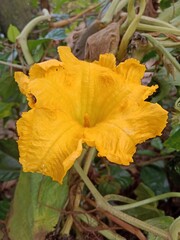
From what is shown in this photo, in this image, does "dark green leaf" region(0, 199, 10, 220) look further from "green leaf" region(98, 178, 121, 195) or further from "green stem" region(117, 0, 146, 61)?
"green stem" region(117, 0, 146, 61)

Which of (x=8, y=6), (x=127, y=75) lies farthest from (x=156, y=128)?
(x=8, y=6)

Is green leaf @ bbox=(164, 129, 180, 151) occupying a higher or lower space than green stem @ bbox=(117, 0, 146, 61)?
lower

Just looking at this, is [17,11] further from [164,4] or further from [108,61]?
[108,61]

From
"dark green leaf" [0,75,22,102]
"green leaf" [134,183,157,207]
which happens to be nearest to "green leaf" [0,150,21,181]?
"dark green leaf" [0,75,22,102]

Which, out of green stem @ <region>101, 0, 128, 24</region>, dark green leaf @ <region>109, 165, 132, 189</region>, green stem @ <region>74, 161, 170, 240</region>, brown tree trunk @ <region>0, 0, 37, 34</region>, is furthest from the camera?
brown tree trunk @ <region>0, 0, 37, 34</region>

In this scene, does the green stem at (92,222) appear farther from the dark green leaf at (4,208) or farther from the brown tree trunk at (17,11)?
the brown tree trunk at (17,11)

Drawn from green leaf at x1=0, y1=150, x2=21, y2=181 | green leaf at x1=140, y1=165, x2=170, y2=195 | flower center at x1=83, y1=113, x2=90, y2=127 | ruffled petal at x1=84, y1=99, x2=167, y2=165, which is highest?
ruffled petal at x1=84, y1=99, x2=167, y2=165

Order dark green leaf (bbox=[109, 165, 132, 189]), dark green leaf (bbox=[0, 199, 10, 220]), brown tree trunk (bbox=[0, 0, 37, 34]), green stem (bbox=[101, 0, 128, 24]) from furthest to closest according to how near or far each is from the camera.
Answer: brown tree trunk (bbox=[0, 0, 37, 34]) < dark green leaf (bbox=[109, 165, 132, 189]) < dark green leaf (bbox=[0, 199, 10, 220]) < green stem (bbox=[101, 0, 128, 24])

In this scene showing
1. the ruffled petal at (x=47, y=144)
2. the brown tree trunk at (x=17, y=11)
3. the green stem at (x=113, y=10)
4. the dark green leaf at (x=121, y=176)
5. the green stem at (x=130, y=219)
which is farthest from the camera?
the brown tree trunk at (x=17, y=11)

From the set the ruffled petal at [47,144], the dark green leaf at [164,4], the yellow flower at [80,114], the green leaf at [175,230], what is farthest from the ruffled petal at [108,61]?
the dark green leaf at [164,4]
